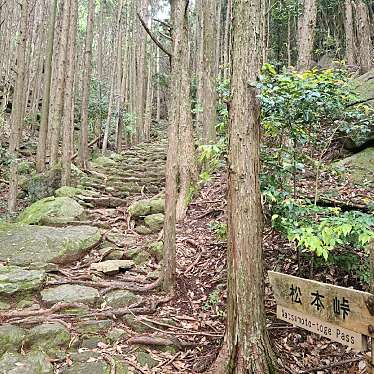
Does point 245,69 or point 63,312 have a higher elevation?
point 245,69

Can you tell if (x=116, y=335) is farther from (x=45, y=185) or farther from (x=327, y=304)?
(x=45, y=185)

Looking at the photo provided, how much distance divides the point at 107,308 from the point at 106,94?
19.0 metres

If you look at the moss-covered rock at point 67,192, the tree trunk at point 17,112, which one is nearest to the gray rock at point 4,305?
the tree trunk at point 17,112

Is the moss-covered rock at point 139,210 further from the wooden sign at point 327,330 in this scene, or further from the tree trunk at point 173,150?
the wooden sign at point 327,330

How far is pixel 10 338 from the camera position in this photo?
371 cm

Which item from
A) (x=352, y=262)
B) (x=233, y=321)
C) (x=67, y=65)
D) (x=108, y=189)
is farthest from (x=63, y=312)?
(x=67, y=65)

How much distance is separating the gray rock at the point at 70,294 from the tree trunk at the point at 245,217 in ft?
6.31

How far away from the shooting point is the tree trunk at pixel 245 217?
321cm

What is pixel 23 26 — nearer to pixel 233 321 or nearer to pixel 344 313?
pixel 233 321

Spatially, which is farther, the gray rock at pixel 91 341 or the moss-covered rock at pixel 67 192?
the moss-covered rock at pixel 67 192

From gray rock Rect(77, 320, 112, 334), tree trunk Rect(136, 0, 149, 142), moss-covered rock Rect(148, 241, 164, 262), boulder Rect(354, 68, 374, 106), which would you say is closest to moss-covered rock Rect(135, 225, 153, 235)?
moss-covered rock Rect(148, 241, 164, 262)

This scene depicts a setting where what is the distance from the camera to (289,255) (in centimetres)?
477

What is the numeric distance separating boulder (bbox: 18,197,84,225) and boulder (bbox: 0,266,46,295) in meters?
2.09

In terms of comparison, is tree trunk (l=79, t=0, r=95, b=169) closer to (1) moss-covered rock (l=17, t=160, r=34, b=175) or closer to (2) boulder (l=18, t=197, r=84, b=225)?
(1) moss-covered rock (l=17, t=160, r=34, b=175)
